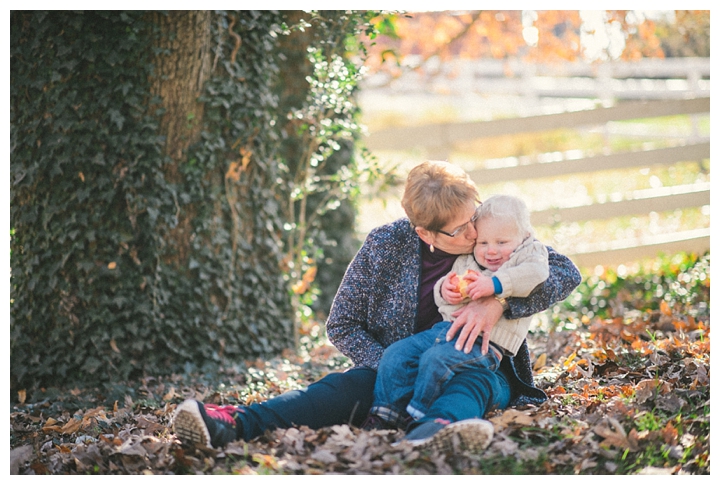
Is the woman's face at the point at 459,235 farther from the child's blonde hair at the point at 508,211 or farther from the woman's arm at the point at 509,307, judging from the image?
the woman's arm at the point at 509,307

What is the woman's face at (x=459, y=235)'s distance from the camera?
2773 mm

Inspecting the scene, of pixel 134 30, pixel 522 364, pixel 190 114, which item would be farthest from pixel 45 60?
pixel 522 364

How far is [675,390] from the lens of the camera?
3.00 metres

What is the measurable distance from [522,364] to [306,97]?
345 centimetres

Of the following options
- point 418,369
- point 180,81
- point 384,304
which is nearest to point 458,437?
point 418,369

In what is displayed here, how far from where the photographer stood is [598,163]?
7922 mm

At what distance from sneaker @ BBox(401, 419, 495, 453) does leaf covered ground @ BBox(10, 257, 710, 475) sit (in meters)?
0.03

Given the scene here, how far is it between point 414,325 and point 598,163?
5.63 m

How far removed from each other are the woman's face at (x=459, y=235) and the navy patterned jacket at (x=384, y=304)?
0.50ft

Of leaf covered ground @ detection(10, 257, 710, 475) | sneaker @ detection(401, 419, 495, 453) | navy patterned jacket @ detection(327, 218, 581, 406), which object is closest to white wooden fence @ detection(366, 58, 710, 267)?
leaf covered ground @ detection(10, 257, 710, 475)

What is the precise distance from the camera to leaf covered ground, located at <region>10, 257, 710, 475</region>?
2469 mm

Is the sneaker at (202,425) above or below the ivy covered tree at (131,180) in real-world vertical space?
below

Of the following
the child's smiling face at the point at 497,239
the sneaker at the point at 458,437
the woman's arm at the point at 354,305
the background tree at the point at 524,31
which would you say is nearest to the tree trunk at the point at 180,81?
the woman's arm at the point at 354,305

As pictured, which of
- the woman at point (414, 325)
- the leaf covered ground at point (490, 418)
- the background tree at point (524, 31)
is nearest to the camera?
the leaf covered ground at point (490, 418)
